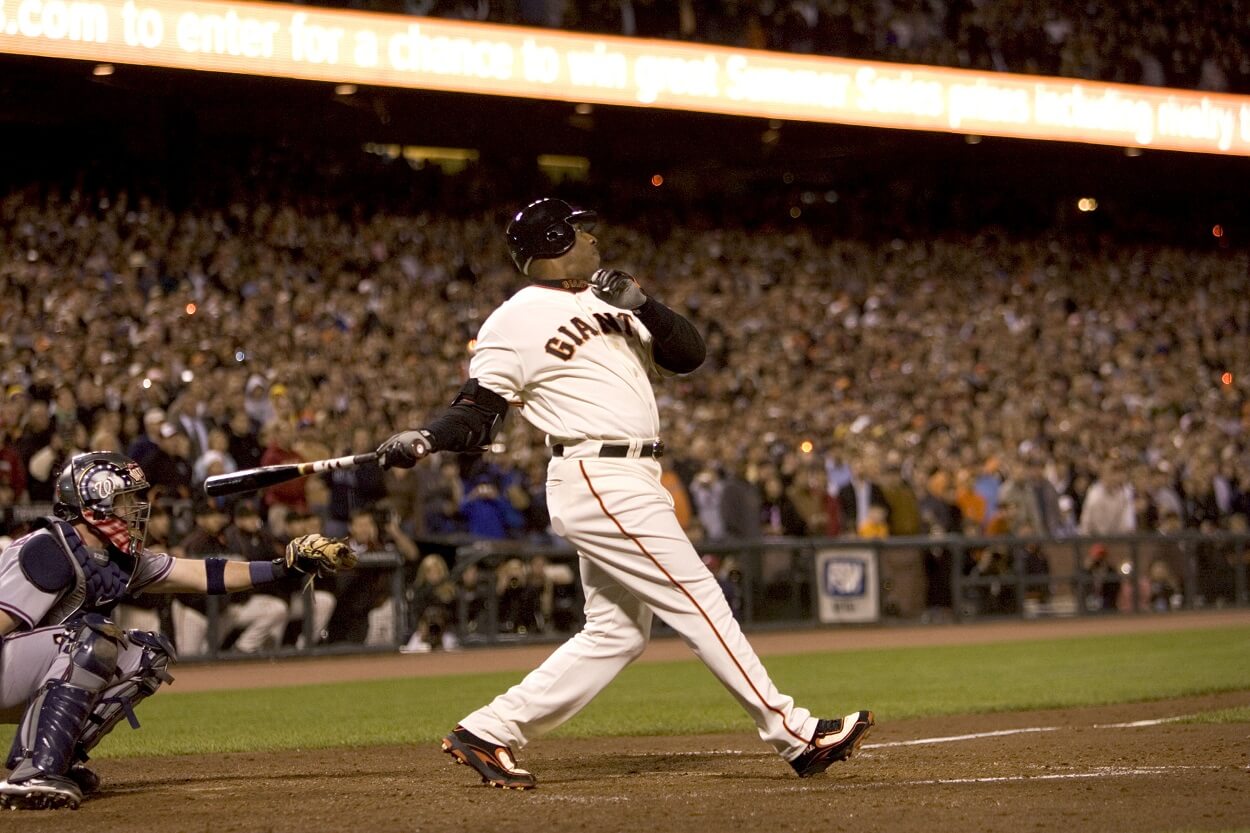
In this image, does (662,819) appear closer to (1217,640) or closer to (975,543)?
(1217,640)

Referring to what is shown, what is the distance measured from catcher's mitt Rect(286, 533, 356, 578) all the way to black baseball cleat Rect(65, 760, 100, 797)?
1047mm

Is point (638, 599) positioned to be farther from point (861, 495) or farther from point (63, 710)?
point (861, 495)

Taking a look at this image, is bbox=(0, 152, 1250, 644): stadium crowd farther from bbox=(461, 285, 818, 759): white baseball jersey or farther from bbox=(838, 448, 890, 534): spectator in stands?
bbox=(461, 285, 818, 759): white baseball jersey

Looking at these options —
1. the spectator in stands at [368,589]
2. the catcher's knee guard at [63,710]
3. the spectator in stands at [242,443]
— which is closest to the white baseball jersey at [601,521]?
the catcher's knee guard at [63,710]

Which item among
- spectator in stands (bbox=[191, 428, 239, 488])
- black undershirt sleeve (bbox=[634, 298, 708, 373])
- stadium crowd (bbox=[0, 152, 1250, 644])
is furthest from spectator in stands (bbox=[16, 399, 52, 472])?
black undershirt sleeve (bbox=[634, 298, 708, 373])

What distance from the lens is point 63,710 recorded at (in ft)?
18.9

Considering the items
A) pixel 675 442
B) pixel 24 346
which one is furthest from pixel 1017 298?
pixel 24 346

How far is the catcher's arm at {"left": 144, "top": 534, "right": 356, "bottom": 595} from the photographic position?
618 cm

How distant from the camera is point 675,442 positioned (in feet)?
59.1

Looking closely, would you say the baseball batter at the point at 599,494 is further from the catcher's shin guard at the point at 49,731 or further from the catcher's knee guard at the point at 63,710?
the catcher's shin guard at the point at 49,731

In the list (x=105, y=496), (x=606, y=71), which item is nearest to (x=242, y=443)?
(x=105, y=496)

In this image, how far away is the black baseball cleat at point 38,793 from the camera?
572 centimetres

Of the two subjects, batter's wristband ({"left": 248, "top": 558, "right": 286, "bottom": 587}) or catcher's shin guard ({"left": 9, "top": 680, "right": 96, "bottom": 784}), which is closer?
catcher's shin guard ({"left": 9, "top": 680, "right": 96, "bottom": 784})

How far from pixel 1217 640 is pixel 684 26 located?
1079 centimetres
